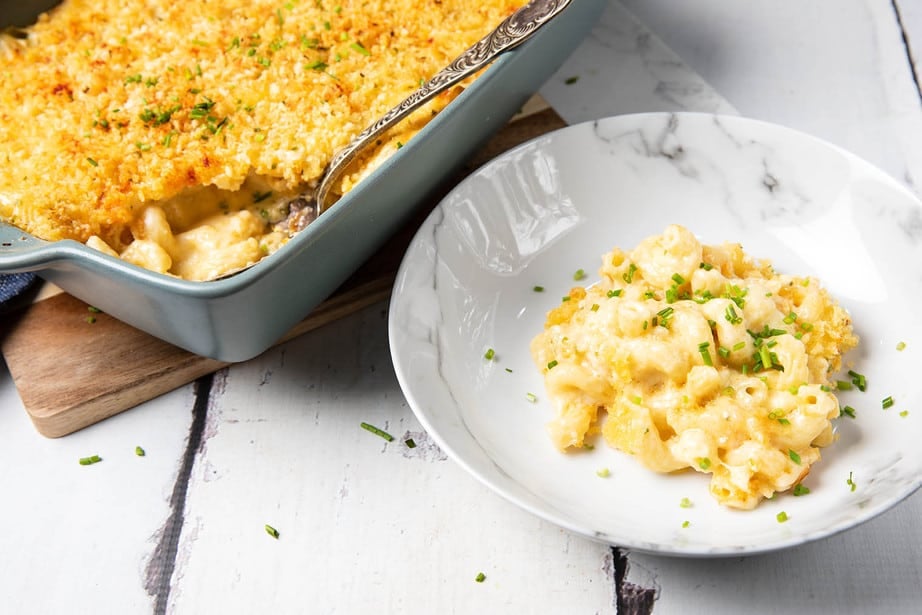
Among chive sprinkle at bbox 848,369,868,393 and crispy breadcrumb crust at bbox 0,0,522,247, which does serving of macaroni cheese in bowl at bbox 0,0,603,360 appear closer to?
crispy breadcrumb crust at bbox 0,0,522,247

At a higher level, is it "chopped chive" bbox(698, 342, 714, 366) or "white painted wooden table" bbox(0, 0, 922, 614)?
"chopped chive" bbox(698, 342, 714, 366)

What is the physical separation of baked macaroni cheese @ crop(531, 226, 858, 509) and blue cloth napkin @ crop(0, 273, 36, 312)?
1169 mm

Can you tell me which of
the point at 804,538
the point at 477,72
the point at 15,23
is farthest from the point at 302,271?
the point at 15,23

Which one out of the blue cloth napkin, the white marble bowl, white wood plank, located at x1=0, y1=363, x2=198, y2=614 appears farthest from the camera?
the blue cloth napkin

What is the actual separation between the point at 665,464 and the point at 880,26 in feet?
6.17

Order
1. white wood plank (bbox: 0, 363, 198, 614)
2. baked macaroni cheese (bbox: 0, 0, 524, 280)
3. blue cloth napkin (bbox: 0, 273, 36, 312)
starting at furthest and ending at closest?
1. blue cloth napkin (bbox: 0, 273, 36, 312)
2. baked macaroni cheese (bbox: 0, 0, 524, 280)
3. white wood plank (bbox: 0, 363, 198, 614)

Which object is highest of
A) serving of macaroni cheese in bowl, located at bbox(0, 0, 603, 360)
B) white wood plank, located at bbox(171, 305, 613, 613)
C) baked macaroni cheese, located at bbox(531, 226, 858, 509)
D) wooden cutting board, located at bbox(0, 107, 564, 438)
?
serving of macaroni cheese in bowl, located at bbox(0, 0, 603, 360)

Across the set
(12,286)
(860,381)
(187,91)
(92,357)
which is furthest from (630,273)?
(12,286)

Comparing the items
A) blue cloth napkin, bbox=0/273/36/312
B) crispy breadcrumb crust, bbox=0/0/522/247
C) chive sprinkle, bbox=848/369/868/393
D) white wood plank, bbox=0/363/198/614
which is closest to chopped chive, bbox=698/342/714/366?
chive sprinkle, bbox=848/369/868/393

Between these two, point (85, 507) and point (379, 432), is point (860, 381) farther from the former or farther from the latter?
point (85, 507)

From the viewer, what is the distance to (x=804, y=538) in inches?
63.6

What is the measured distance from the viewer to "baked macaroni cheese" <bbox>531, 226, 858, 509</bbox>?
179 cm

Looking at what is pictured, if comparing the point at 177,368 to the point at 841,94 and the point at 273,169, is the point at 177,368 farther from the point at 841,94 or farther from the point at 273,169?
the point at 841,94

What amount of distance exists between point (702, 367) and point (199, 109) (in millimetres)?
1215
